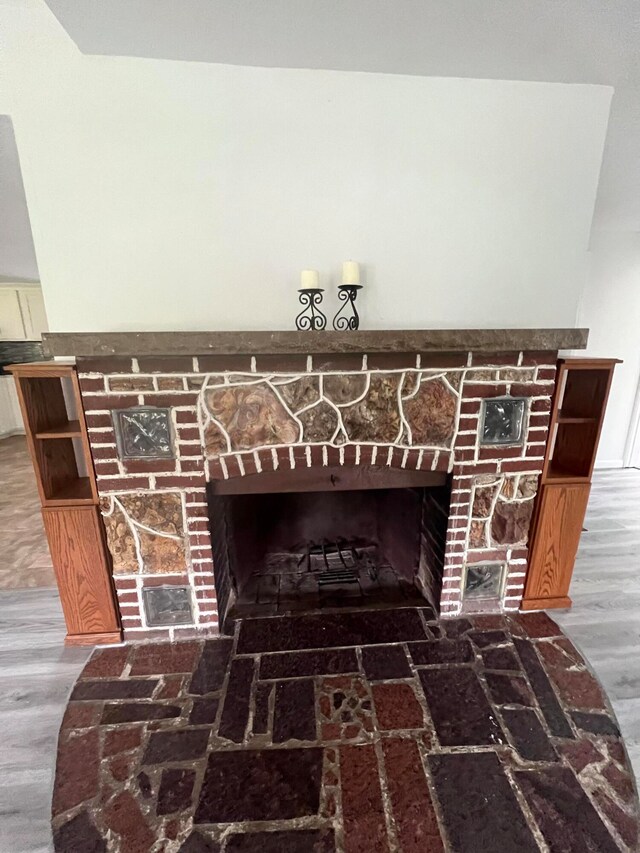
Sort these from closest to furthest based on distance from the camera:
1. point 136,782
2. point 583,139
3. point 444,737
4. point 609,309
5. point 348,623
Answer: point 136,782 → point 444,737 → point 583,139 → point 348,623 → point 609,309

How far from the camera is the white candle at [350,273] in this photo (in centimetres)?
159

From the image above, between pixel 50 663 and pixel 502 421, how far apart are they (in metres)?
2.15

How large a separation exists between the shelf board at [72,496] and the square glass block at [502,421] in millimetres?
1663

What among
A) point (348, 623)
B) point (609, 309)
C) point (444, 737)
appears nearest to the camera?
point (444, 737)

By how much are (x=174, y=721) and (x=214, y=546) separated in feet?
2.05

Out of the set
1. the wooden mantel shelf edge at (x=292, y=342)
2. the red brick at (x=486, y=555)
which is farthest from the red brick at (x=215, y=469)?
the red brick at (x=486, y=555)

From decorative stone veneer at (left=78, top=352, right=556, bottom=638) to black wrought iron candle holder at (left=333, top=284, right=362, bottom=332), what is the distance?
0.23m

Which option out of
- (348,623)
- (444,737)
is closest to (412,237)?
(348,623)

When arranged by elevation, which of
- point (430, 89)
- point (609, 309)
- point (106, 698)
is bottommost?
point (106, 698)

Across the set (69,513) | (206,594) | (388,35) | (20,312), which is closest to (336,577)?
(206,594)

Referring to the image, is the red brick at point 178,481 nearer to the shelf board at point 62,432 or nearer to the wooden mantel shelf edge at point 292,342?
the shelf board at point 62,432

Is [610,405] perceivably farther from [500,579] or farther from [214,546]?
[214,546]

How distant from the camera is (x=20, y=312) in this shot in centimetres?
501

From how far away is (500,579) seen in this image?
1890 mm
